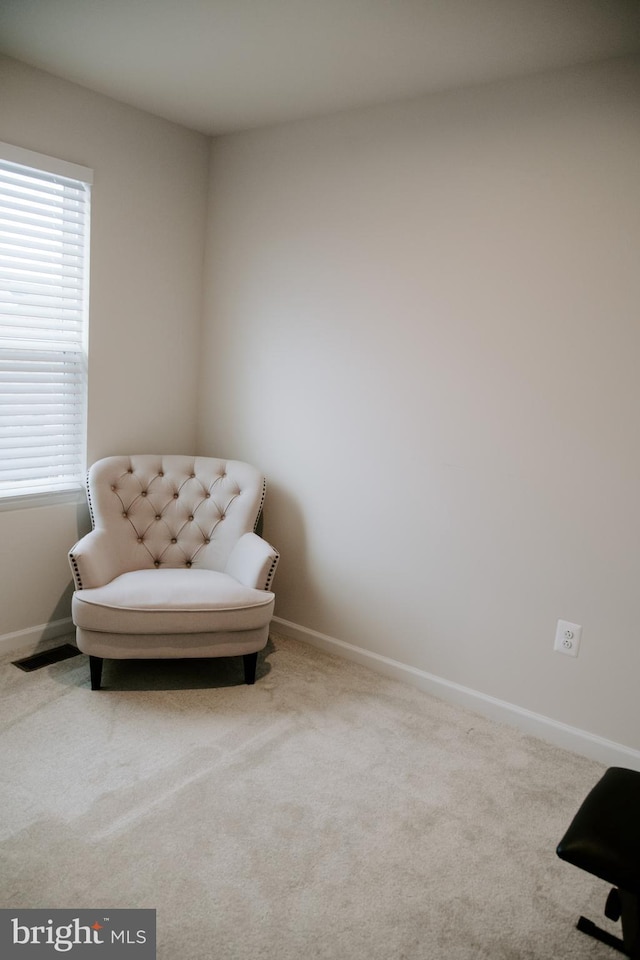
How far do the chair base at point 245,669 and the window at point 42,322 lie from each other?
804mm

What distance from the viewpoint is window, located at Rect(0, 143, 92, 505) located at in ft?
9.39

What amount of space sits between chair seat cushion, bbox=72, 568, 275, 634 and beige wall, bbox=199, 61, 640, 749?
24.3 inches

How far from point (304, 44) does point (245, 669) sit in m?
2.38

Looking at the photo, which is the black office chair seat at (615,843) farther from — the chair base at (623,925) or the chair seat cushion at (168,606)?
the chair seat cushion at (168,606)

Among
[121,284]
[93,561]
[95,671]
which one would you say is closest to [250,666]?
[95,671]

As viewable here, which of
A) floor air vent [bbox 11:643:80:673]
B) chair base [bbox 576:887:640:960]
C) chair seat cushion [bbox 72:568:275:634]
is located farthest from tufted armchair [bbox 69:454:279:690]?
chair base [bbox 576:887:640:960]

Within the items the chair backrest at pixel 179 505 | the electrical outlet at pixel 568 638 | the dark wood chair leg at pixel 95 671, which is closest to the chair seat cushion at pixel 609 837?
the electrical outlet at pixel 568 638

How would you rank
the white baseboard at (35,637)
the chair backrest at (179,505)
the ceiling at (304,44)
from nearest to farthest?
the ceiling at (304,44), the white baseboard at (35,637), the chair backrest at (179,505)

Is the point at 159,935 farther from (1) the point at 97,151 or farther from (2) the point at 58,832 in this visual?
(1) the point at 97,151

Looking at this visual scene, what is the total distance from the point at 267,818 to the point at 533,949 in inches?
31.5

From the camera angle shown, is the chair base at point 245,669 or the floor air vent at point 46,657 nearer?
the chair base at point 245,669


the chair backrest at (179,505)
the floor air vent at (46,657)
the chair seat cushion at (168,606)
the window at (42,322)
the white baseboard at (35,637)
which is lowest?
the floor air vent at (46,657)

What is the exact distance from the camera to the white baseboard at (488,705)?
8.25 ft

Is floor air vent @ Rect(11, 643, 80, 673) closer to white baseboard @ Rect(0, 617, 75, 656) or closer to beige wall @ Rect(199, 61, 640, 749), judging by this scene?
white baseboard @ Rect(0, 617, 75, 656)
